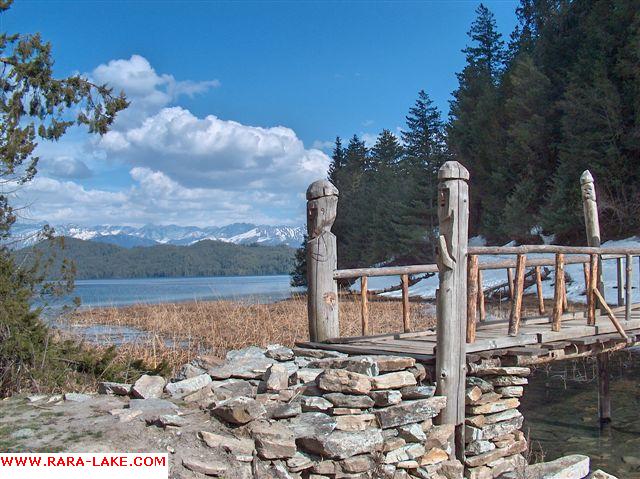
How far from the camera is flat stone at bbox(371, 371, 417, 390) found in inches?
229

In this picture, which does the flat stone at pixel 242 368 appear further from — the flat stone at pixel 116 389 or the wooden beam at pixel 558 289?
the wooden beam at pixel 558 289

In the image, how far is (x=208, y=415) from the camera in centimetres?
525

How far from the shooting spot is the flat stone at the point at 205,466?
4.45 meters

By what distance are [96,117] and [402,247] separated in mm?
28888

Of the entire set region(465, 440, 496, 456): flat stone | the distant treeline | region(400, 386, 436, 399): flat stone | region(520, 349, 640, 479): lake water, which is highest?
the distant treeline

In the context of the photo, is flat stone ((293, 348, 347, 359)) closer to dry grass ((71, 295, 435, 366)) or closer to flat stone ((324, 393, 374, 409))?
flat stone ((324, 393, 374, 409))

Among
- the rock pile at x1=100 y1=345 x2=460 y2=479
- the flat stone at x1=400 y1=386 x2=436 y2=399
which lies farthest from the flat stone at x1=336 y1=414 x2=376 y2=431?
the flat stone at x1=400 y1=386 x2=436 y2=399

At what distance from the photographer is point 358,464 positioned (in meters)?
5.32

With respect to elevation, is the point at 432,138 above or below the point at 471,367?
above

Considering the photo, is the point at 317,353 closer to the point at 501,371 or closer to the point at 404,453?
the point at 404,453

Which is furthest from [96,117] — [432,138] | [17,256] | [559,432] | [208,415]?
[432,138]

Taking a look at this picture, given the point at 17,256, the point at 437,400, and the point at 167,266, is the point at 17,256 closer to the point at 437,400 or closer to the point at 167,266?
the point at 437,400

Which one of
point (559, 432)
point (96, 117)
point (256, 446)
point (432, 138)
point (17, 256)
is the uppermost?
point (432, 138)

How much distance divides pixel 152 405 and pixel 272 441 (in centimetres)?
118
